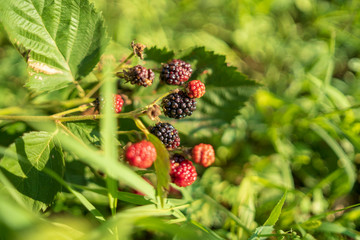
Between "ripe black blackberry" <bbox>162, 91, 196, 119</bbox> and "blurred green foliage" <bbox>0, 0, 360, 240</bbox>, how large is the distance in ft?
1.51

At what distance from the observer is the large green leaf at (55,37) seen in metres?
1.49

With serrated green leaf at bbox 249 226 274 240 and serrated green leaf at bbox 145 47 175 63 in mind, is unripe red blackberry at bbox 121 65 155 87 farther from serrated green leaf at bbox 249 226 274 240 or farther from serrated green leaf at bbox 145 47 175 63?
serrated green leaf at bbox 249 226 274 240

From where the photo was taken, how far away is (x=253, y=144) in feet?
8.89

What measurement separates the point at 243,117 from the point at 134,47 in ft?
4.70

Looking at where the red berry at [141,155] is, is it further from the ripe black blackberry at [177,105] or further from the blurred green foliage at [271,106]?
the blurred green foliage at [271,106]

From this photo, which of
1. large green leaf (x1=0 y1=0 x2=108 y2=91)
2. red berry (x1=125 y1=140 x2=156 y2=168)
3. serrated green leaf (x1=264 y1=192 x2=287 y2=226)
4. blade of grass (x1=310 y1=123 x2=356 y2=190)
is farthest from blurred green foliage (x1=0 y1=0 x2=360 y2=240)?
red berry (x1=125 y1=140 x2=156 y2=168)

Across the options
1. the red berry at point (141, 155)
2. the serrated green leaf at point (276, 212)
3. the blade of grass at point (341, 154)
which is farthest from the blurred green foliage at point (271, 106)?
the red berry at point (141, 155)

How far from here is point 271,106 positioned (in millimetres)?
2699

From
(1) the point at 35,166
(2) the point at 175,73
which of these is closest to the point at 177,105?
(2) the point at 175,73

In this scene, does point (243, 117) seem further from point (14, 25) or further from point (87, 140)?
point (14, 25)

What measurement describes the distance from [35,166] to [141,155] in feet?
1.99

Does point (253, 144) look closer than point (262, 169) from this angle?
No

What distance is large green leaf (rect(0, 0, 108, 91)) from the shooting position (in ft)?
4.88

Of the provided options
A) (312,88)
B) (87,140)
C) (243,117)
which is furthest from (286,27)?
(87,140)
